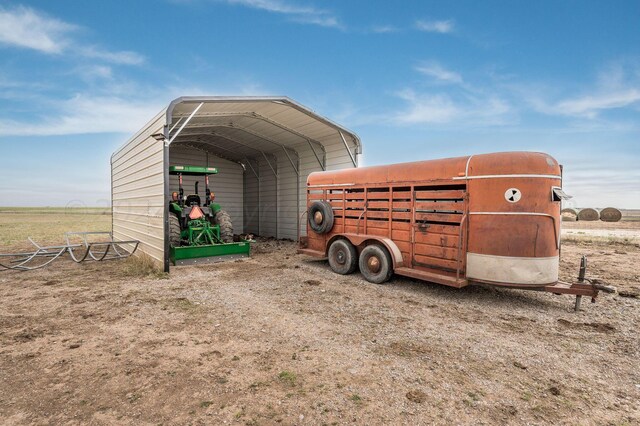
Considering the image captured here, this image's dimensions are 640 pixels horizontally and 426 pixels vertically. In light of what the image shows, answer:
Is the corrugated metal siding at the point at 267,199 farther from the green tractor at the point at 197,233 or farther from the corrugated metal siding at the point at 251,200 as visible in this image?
the green tractor at the point at 197,233

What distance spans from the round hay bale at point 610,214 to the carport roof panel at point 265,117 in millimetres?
28426

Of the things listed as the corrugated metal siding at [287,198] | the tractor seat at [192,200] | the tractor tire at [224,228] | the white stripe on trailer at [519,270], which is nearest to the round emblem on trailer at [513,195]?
the white stripe on trailer at [519,270]

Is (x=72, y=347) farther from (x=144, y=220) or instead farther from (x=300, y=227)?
(x=300, y=227)

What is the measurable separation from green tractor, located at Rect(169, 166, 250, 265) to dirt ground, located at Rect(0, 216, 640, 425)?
2.27 m

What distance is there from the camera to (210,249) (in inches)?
350

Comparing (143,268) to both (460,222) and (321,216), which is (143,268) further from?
(460,222)

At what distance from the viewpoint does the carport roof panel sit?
8688 mm

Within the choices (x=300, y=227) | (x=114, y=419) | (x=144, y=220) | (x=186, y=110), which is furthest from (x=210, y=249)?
(x=114, y=419)

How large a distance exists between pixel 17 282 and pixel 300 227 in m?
8.40

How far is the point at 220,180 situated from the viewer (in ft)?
55.5

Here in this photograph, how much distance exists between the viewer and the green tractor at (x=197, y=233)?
8547mm

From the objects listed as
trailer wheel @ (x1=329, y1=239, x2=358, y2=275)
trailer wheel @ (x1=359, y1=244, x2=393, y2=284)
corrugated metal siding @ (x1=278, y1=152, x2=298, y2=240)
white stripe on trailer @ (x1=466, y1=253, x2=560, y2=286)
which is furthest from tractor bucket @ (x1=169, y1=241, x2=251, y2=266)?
white stripe on trailer @ (x1=466, y1=253, x2=560, y2=286)

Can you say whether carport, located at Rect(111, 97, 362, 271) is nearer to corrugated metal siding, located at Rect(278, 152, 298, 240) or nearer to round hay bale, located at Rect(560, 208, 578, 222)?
corrugated metal siding, located at Rect(278, 152, 298, 240)

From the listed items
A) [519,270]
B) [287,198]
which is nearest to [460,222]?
[519,270]
